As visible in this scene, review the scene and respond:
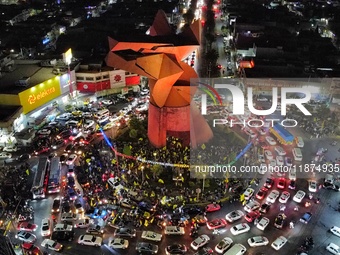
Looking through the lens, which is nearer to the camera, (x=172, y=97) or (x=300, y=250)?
(x=300, y=250)

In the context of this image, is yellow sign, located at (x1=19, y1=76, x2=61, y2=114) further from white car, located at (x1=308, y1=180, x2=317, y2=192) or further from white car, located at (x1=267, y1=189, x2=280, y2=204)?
white car, located at (x1=308, y1=180, x2=317, y2=192)

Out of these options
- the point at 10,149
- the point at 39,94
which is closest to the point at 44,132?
the point at 10,149

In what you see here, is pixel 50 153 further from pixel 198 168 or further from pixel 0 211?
pixel 198 168

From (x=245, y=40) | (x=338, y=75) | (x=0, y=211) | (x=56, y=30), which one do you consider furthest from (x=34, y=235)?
(x=56, y=30)

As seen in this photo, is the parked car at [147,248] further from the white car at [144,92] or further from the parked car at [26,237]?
the white car at [144,92]

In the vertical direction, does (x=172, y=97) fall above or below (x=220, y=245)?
above

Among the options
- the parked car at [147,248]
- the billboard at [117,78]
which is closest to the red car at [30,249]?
the parked car at [147,248]

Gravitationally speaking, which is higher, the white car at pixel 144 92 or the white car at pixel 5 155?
the white car at pixel 144 92
